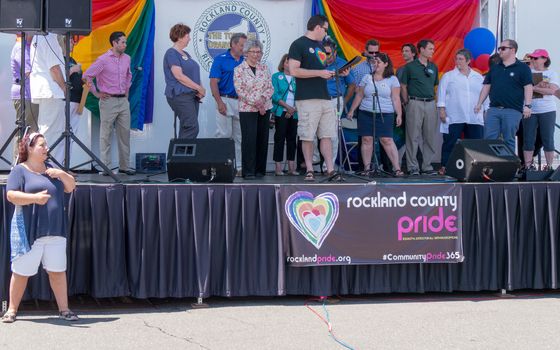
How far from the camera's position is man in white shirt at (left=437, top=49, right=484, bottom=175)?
9773 millimetres

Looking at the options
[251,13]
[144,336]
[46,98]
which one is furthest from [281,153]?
[144,336]

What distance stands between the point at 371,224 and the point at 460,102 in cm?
371

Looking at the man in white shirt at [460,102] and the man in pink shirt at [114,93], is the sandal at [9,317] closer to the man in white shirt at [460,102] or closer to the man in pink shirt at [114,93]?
the man in pink shirt at [114,93]

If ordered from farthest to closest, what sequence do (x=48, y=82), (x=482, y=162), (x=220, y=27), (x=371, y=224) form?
(x=220, y=27) → (x=48, y=82) → (x=482, y=162) → (x=371, y=224)

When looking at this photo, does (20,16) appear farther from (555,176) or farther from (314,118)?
(555,176)

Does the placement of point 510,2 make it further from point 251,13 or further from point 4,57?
point 4,57

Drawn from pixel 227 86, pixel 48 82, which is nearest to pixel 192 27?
pixel 227 86

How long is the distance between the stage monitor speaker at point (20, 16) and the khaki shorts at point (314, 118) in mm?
2711

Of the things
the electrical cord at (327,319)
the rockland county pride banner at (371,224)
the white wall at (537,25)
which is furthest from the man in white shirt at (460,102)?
the electrical cord at (327,319)

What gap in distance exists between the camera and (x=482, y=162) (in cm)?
710

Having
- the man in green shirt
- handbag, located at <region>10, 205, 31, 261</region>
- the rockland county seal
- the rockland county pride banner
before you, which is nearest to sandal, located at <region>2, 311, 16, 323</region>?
handbag, located at <region>10, 205, 31, 261</region>

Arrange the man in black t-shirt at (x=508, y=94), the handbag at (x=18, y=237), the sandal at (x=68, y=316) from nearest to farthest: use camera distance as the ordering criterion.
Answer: the handbag at (x=18, y=237)
the sandal at (x=68, y=316)
the man in black t-shirt at (x=508, y=94)

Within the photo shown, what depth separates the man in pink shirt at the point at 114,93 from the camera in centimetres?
912

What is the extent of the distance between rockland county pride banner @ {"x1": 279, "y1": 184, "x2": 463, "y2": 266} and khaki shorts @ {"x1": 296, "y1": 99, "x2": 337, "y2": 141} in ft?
4.90
